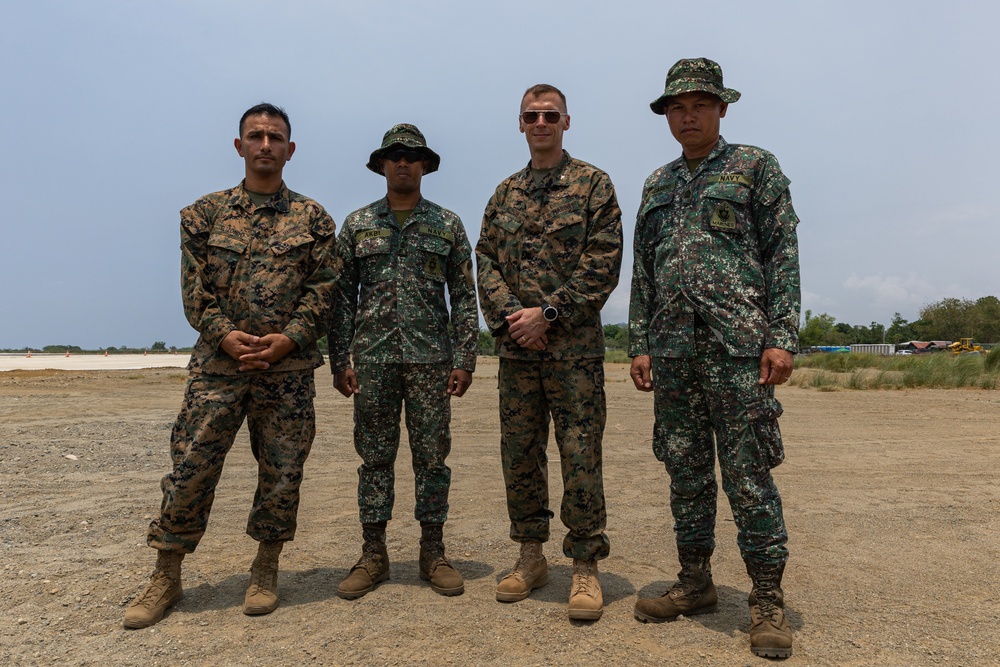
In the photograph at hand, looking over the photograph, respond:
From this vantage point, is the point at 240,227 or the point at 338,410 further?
the point at 338,410

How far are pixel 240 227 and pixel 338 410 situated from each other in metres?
10.2

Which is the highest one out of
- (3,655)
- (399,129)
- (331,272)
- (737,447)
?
(399,129)

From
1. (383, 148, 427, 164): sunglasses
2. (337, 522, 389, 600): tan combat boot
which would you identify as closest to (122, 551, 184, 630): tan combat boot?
(337, 522, 389, 600): tan combat boot

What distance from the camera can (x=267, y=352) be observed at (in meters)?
3.40

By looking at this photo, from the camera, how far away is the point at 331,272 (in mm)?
3742

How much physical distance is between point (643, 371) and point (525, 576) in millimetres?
1302

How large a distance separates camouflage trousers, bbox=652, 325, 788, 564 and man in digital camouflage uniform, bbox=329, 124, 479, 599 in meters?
1.21

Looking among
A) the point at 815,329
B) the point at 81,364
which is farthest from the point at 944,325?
the point at 81,364

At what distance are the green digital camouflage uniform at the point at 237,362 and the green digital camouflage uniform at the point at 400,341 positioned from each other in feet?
0.93

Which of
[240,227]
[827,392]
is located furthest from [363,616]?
[827,392]

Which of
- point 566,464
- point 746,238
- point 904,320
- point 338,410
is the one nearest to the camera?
point 746,238

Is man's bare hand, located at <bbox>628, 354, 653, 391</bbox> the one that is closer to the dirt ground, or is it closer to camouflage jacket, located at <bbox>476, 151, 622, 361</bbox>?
camouflage jacket, located at <bbox>476, 151, 622, 361</bbox>

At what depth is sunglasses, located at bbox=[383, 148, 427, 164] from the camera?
3932mm

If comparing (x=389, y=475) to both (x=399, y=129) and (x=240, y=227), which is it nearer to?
(x=240, y=227)
